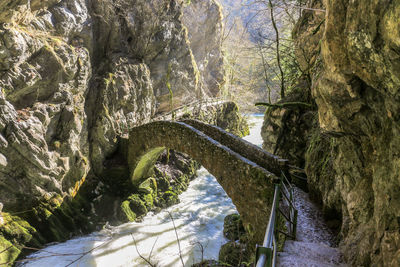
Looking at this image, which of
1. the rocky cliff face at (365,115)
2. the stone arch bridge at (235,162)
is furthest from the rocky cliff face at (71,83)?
the rocky cliff face at (365,115)

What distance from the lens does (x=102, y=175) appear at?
1048cm

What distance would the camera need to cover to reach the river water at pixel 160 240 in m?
7.11

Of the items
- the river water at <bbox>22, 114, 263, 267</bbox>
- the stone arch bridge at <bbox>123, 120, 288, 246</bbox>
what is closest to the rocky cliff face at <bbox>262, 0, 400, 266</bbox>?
the stone arch bridge at <bbox>123, 120, 288, 246</bbox>

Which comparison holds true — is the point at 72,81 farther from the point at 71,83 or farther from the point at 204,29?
the point at 204,29

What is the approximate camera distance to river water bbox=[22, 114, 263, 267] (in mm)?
7109

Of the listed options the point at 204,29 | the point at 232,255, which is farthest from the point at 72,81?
the point at 204,29

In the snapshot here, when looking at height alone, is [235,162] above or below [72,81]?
below

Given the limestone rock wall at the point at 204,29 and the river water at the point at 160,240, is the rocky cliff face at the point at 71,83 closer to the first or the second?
the river water at the point at 160,240

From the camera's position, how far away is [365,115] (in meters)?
2.67

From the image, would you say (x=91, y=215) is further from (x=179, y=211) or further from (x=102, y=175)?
(x=179, y=211)

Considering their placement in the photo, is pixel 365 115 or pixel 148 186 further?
pixel 148 186

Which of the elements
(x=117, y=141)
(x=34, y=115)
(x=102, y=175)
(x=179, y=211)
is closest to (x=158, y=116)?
(x=117, y=141)

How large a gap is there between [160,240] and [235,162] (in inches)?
186

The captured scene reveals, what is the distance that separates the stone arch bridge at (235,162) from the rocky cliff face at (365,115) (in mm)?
1513
